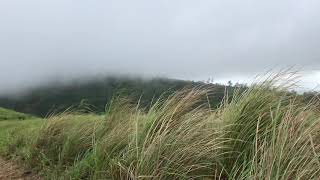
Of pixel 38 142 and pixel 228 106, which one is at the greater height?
pixel 228 106

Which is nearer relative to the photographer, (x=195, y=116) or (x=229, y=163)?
(x=229, y=163)

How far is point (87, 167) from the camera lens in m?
5.77

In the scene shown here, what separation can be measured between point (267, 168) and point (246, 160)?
0.87m

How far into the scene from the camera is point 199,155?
4.82m

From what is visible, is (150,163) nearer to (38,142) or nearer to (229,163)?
(229,163)

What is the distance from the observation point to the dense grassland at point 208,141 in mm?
4105

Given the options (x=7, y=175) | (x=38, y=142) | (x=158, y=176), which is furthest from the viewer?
(x=38, y=142)

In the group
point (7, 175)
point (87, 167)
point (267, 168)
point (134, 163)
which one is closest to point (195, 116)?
point (134, 163)

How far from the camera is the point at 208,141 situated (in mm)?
5000

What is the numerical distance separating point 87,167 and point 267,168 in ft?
7.99

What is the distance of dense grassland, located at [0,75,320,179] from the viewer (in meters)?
4.11

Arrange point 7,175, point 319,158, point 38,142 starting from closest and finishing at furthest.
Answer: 1. point 319,158
2. point 7,175
3. point 38,142

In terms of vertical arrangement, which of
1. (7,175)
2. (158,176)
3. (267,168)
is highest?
(267,168)

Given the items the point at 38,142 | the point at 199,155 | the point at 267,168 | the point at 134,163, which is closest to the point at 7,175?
the point at 38,142
